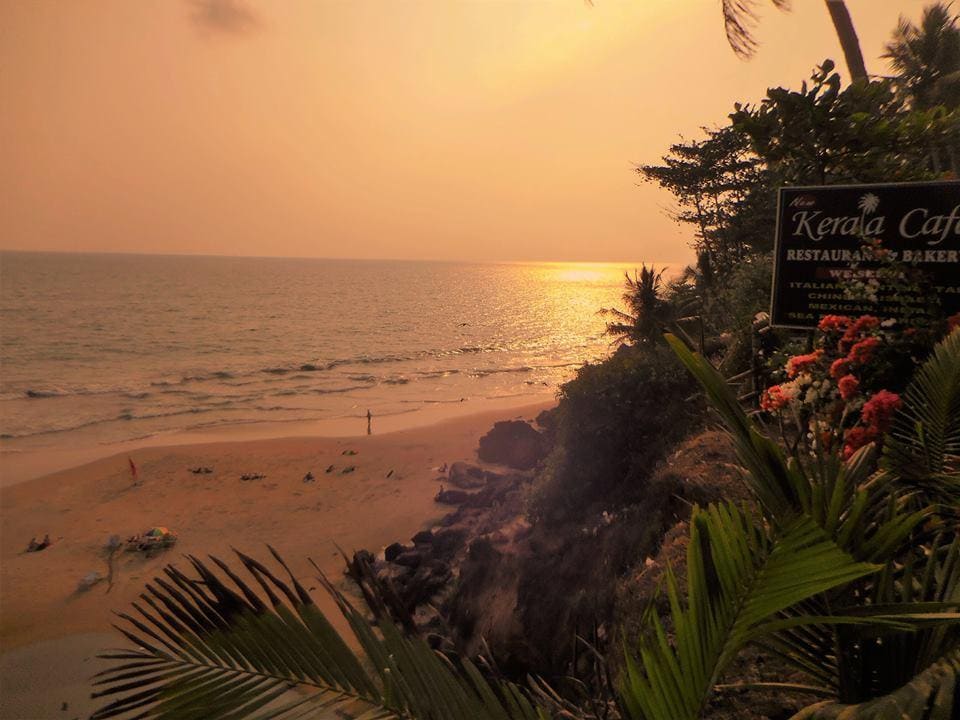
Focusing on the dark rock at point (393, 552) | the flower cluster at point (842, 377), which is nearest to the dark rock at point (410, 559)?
the dark rock at point (393, 552)

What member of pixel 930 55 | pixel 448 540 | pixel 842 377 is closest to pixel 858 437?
pixel 842 377

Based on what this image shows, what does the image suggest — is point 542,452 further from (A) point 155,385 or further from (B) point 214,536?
(A) point 155,385

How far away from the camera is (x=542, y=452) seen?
18438 mm

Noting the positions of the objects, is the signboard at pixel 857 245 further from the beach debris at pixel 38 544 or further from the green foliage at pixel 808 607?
the beach debris at pixel 38 544

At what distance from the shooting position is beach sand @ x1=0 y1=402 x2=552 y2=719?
995 centimetres

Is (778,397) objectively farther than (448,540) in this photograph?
No

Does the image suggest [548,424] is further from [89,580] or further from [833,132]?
[89,580]

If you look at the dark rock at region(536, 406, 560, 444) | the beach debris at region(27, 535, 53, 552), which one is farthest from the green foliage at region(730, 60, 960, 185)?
the beach debris at region(27, 535, 53, 552)

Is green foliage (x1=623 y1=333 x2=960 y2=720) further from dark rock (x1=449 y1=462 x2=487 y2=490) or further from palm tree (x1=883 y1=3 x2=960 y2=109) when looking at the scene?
palm tree (x1=883 y1=3 x2=960 y2=109)

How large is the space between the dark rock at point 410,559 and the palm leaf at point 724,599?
10611 mm

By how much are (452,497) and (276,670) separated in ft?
48.7

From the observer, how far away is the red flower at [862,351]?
17.3ft

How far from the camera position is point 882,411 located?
4027 mm

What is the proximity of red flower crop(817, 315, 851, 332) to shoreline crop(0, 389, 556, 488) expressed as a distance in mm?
21937
